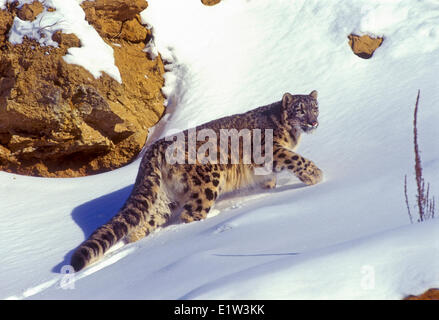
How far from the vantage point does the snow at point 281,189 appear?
386 centimetres

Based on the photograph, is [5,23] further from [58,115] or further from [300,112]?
[300,112]

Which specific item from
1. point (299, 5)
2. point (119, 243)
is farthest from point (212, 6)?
point (119, 243)

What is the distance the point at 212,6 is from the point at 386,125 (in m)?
6.97

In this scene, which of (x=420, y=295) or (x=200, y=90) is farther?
(x=200, y=90)

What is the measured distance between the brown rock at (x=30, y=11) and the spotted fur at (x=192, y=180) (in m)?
4.96

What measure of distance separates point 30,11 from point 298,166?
21.7 ft

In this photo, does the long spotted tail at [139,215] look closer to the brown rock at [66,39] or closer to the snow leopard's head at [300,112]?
the snow leopard's head at [300,112]

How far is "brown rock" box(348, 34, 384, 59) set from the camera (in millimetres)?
11914

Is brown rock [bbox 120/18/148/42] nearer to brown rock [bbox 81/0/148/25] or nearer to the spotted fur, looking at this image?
brown rock [bbox 81/0/148/25]

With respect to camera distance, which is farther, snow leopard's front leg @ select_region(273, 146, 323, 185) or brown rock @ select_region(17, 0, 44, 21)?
brown rock @ select_region(17, 0, 44, 21)

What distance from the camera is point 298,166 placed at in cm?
761

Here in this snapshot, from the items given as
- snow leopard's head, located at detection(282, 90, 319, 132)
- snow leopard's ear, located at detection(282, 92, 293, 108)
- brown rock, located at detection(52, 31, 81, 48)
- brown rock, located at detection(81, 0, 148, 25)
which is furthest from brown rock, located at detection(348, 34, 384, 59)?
brown rock, located at detection(52, 31, 81, 48)
